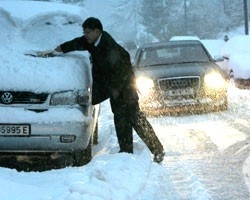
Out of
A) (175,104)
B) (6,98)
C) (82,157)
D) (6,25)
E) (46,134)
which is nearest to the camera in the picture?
(46,134)

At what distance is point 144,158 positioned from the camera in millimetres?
6602

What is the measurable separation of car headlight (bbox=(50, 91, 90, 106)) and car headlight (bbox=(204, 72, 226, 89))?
437 cm

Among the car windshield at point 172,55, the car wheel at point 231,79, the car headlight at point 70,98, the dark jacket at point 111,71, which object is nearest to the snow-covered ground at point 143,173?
the car headlight at point 70,98

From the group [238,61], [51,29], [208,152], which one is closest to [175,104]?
[51,29]

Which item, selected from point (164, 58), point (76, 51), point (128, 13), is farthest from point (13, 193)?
point (128, 13)

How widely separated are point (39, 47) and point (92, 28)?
4.65 feet

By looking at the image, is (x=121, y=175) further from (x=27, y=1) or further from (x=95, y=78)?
(x=27, y=1)

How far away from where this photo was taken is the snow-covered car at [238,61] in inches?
601

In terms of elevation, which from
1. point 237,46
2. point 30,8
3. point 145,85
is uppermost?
point 30,8

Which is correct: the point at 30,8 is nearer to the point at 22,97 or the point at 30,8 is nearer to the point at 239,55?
the point at 22,97

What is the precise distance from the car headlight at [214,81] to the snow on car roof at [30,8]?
273cm

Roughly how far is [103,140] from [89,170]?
8.31ft

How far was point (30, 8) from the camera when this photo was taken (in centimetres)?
830

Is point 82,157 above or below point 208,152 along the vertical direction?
above
